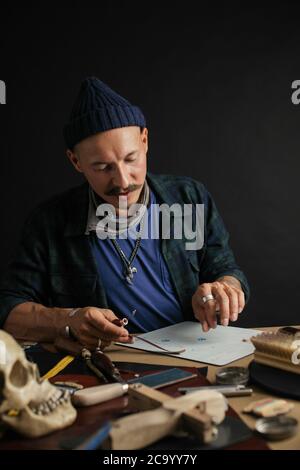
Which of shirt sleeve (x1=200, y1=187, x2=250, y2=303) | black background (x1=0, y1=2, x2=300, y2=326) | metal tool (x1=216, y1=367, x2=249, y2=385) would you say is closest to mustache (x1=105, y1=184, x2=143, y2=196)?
shirt sleeve (x1=200, y1=187, x2=250, y2=303)

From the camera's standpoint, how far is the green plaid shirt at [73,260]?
2244 millimetres

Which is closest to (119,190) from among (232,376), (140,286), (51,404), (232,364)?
(140,286)

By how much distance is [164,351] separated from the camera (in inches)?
64.3

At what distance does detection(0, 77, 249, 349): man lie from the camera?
2.07 metres

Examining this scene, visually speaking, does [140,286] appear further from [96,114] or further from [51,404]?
[51,404]

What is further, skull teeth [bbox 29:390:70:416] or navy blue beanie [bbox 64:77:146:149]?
navy blue beanie [bbox 64:77:146:149]

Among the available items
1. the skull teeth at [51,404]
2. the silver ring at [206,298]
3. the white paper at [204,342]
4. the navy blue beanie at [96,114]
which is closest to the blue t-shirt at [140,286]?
the white paper at [204,342]

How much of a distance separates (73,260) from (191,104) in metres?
1.89

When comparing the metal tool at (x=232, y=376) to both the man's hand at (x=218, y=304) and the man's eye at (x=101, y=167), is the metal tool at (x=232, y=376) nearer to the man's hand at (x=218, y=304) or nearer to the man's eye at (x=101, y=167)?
the man's hand at (x=218, y=304)

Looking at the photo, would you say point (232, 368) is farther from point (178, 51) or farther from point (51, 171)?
point (178, 51)

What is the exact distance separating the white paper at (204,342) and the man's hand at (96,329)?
134 mm

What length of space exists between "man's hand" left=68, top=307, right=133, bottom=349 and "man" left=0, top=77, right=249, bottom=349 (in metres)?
0.40

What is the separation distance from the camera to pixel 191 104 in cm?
377

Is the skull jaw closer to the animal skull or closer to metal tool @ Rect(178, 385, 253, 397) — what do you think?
the animal skull
